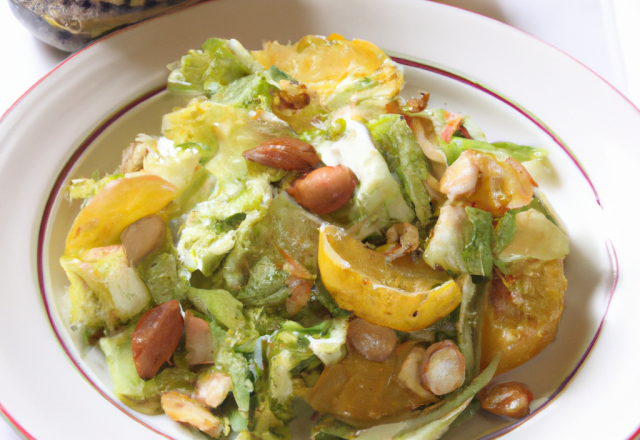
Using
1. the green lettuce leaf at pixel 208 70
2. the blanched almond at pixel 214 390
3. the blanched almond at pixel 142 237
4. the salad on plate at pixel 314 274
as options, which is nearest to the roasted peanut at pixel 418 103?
the salad on plate at pixel 314 274

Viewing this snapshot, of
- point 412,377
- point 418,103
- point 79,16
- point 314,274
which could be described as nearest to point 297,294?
point 314,274

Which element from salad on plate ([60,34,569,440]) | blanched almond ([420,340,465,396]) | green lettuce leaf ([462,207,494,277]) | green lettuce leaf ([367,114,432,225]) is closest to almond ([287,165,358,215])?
salad on plate ([60,34,569,440])

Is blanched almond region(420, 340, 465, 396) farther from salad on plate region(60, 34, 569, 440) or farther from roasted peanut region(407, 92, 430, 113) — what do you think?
roasted peanut region(407, 92, 430, 113)

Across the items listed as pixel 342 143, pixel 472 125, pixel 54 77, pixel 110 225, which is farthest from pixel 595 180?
pixel 54 77

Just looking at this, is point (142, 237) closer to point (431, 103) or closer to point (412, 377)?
point (412, 377)

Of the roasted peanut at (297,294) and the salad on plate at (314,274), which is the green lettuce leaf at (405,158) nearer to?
the salad on plate at (314,274)

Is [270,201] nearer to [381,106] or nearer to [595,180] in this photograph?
[381,106]
